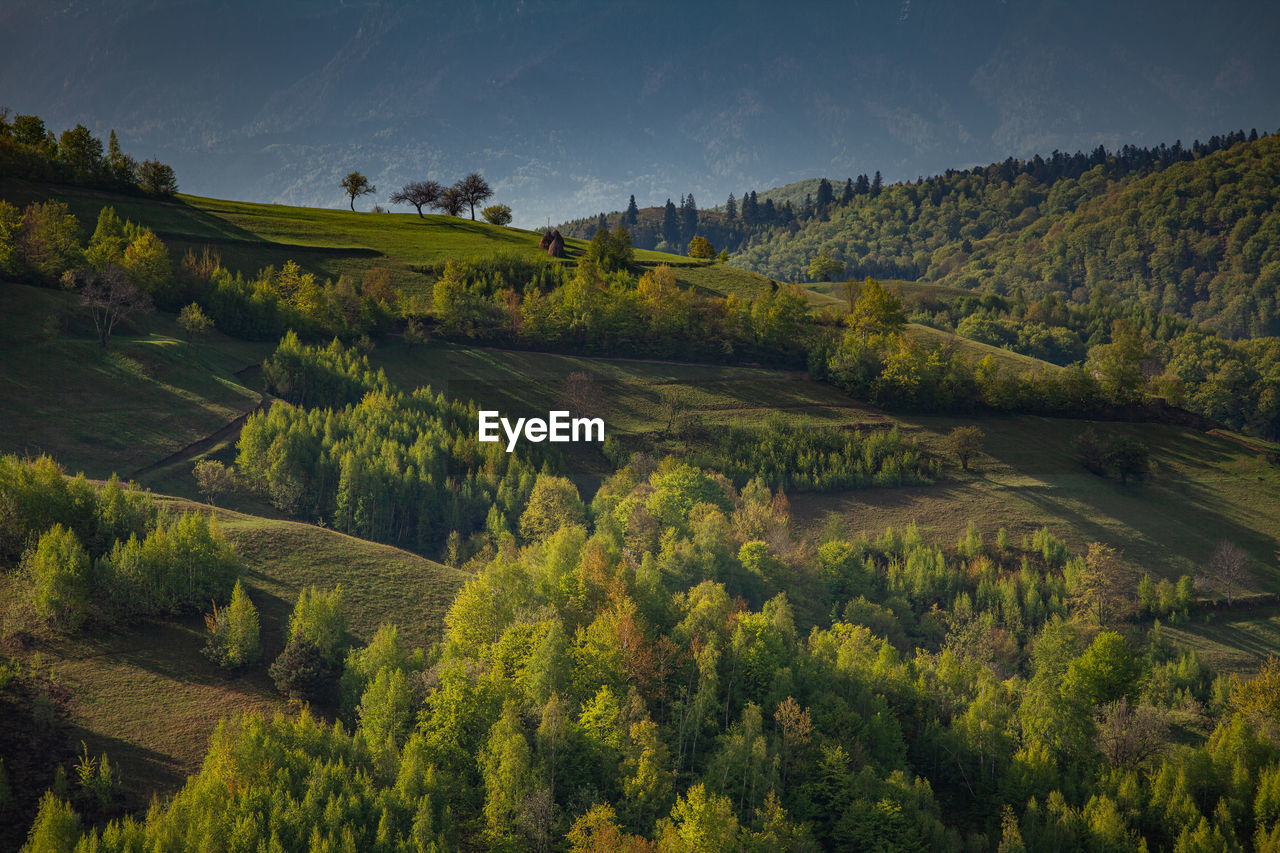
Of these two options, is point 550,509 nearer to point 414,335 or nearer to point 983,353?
point 414,335

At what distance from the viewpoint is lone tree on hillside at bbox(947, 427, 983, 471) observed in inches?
5084

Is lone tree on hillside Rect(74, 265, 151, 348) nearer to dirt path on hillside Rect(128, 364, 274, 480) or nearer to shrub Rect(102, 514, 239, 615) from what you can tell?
dirt path on hillside Rect(128, 364, 274, 480)

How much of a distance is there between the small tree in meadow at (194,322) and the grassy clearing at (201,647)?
53068 mm

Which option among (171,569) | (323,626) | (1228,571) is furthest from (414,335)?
(1228,571)

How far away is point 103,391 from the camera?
101 metres

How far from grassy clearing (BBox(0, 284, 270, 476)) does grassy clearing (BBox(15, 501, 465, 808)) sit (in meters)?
20.8

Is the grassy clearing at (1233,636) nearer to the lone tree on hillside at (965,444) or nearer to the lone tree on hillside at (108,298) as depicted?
the lone tree on hillside at (965,444)

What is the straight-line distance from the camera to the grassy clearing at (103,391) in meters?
90.9

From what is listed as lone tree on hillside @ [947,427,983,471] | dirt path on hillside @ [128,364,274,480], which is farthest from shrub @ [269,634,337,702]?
lone tree on hillside @ [947,427,983,471]

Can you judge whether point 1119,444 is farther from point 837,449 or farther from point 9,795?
point 9,795

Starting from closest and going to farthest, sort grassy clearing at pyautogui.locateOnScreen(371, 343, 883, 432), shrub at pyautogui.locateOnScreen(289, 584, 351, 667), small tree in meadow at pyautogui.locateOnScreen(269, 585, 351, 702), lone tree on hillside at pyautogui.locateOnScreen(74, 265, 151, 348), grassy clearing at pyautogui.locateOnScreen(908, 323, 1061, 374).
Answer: small tree in meadow at pyautogui.locateOnScreen(269, 585, 351, 702), shrub at pyautogui.locateOnScreen(289, 584, 351, 667), lone tree on hillside at pyautogui.locateOnScreen(74, 265, 151, 348), grassy clearing at pyautogui.locateOnScreen(371, 343, 883, 432), grassy clearing at pyautogui.locateOnScreen(908, 323, 1061, 374)

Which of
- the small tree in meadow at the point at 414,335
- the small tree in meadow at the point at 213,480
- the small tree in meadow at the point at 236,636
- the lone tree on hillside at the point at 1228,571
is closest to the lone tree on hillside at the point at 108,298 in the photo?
the small tree in meadow at the point at 213,480

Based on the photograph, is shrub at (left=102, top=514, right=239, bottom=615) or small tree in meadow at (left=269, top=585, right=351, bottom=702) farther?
shrub at (left=102, top=514, right=239, bottom=615)

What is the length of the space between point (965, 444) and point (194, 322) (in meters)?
112
